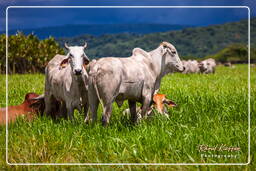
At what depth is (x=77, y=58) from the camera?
284 inches

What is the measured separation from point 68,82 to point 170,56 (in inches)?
80.3

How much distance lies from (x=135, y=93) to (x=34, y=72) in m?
4.54

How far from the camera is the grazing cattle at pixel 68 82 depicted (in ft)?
23.9

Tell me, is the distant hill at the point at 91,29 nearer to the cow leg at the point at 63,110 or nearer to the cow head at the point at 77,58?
the cow head at the point at 77,58

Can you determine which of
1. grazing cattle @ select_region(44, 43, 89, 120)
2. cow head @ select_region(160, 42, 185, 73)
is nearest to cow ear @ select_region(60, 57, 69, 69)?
grazing cattle @ select_region(44, 43, 89, 120)

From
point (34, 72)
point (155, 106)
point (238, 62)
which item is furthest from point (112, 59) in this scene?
point (238, 62)

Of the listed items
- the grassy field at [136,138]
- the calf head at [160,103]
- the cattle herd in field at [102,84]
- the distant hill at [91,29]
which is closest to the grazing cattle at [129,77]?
the cattle herd in field at [102,84]

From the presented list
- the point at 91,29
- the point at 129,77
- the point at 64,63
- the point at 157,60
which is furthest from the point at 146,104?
the point at 91,29

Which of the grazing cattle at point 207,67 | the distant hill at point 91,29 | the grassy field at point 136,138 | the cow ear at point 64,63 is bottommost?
the grazing cattle at point 207,67

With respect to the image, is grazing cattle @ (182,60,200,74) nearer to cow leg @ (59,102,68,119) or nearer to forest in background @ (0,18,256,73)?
forest in background @ (0,18,256,73)

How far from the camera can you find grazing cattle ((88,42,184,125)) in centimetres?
700

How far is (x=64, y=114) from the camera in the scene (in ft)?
29.0

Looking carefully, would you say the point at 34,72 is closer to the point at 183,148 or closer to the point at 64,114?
the point at 64,114

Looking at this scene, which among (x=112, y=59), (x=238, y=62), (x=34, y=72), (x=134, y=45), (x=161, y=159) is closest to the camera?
(x=161, y=159)
